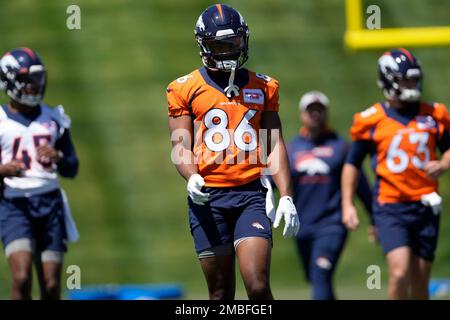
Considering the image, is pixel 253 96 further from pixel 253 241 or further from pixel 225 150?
pixel 253 241

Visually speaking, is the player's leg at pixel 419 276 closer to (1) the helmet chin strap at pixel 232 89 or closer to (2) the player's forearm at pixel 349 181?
(2) the player's forearm at pixel 349 181

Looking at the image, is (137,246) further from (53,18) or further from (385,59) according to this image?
(385,59)

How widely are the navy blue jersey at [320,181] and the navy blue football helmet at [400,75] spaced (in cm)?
156

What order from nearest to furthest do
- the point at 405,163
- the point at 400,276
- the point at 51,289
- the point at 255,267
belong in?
the point at 255,267 → the point at 51,289 → the point at 400,276 → the point at 405,163

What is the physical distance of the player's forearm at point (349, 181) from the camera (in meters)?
9.35

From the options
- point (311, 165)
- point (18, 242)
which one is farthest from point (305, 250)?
point (18, 242)

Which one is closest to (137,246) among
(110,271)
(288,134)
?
(110,271)

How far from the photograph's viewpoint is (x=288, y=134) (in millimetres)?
12594

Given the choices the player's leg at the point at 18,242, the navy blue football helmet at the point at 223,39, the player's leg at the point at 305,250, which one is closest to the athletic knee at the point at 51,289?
the player's leg at the point at 18,242

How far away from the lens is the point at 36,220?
8.64 meters

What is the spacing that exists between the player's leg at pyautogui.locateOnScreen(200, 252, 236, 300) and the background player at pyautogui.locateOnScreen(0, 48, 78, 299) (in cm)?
196

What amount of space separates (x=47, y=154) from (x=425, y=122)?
304 cm

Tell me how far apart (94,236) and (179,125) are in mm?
5663

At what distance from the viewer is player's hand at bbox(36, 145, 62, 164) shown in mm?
8594
